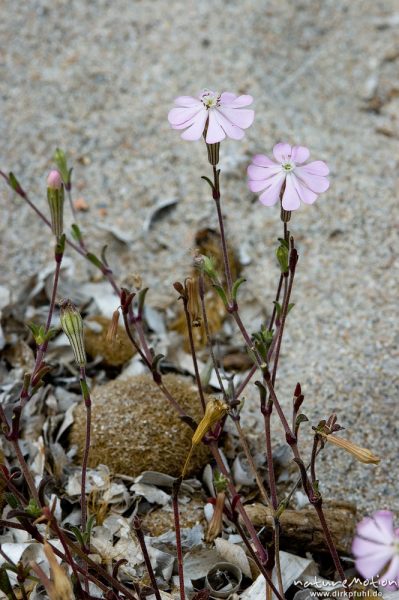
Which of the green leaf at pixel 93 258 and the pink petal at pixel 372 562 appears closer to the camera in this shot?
the pink petal at pixel 372 562

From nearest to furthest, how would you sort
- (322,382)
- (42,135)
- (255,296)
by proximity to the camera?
(322,382), (255,296), (42,135)

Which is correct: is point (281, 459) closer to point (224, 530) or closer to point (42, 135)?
point (224, 530)

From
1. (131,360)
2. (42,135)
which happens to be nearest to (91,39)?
(42,135)

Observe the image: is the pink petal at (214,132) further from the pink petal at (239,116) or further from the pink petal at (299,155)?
the pink petal at (299,155)

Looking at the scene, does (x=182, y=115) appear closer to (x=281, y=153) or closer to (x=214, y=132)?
(x=214, y=132)

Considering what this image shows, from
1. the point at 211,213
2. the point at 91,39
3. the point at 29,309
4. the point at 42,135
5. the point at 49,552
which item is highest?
the point at 91,39

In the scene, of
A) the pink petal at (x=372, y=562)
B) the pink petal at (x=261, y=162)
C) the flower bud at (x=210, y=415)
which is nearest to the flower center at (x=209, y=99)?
the pink petal at (x=261, y=162)
